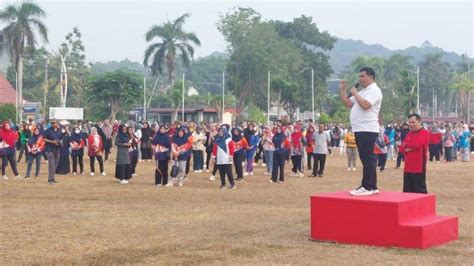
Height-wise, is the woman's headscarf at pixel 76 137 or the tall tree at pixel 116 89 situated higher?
the tall tree at pixel 116 89

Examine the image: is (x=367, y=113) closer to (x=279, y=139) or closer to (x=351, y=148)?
(x=279, y=139)

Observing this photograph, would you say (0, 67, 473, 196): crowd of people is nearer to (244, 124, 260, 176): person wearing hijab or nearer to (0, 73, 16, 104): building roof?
(244, 124, 260, 176): person wearing hijab

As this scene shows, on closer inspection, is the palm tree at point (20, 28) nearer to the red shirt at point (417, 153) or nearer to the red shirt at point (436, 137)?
the red shirt at point (436, 137)

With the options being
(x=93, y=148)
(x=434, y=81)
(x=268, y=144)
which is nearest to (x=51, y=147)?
(x=93, y=148)

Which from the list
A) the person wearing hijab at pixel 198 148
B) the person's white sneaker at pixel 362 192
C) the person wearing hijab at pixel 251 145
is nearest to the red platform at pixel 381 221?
the person's white sneaker at pixel 362 192

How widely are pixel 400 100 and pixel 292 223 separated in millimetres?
75461

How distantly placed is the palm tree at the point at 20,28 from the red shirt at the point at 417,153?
45835 millimetres

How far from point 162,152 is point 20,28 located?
124ft

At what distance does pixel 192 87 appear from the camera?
12200cm

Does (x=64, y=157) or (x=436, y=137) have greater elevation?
(x=436, y=137)

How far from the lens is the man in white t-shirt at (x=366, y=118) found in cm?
1012

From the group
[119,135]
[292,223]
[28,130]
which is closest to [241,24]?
[28,130]

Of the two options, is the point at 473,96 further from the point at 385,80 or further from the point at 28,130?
the point at 28,130

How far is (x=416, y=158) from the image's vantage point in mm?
12227
